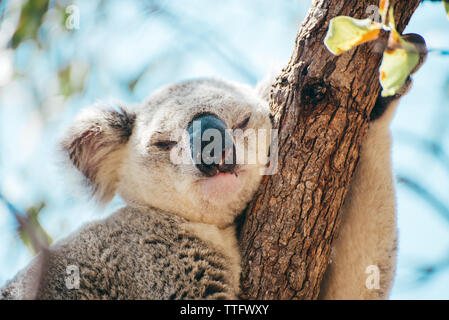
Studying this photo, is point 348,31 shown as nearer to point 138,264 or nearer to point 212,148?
point 212,148

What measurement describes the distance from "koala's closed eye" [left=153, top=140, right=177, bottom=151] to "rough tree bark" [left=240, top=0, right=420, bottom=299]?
2.36 ft

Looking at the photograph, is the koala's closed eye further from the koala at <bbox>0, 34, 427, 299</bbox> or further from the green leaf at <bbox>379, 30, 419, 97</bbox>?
the green leaf at <bbox>379, 30, 419, 97</bbox>

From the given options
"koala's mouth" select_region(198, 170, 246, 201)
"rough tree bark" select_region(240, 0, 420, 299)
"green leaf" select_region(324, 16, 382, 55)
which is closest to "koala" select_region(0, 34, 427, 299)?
"koala's mouth" select_region(198, 170, 246, 201)

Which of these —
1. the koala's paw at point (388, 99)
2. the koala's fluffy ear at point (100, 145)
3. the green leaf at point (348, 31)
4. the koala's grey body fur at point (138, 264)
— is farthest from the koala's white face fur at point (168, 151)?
the green leaf at point (348, 31)

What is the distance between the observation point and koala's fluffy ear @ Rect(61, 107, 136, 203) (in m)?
2.78

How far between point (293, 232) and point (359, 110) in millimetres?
654

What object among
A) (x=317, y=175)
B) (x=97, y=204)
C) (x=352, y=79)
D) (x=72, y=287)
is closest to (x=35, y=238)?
(x=72, y=287)

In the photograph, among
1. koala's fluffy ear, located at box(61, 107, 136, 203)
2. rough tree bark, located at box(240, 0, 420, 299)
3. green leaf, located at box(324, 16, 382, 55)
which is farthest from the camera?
koala's fluffy ear, located at box(61, 107, 136, 203)

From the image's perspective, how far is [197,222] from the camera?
8.16ft

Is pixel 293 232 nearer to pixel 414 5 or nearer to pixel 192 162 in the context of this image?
pixel 192 162

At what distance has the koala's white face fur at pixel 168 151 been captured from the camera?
2.31m

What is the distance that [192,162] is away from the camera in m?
2.31

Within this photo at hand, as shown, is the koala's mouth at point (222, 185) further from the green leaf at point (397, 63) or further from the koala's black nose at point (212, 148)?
the green leaf at point (397, 63)

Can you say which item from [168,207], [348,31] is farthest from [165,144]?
[348,31]
